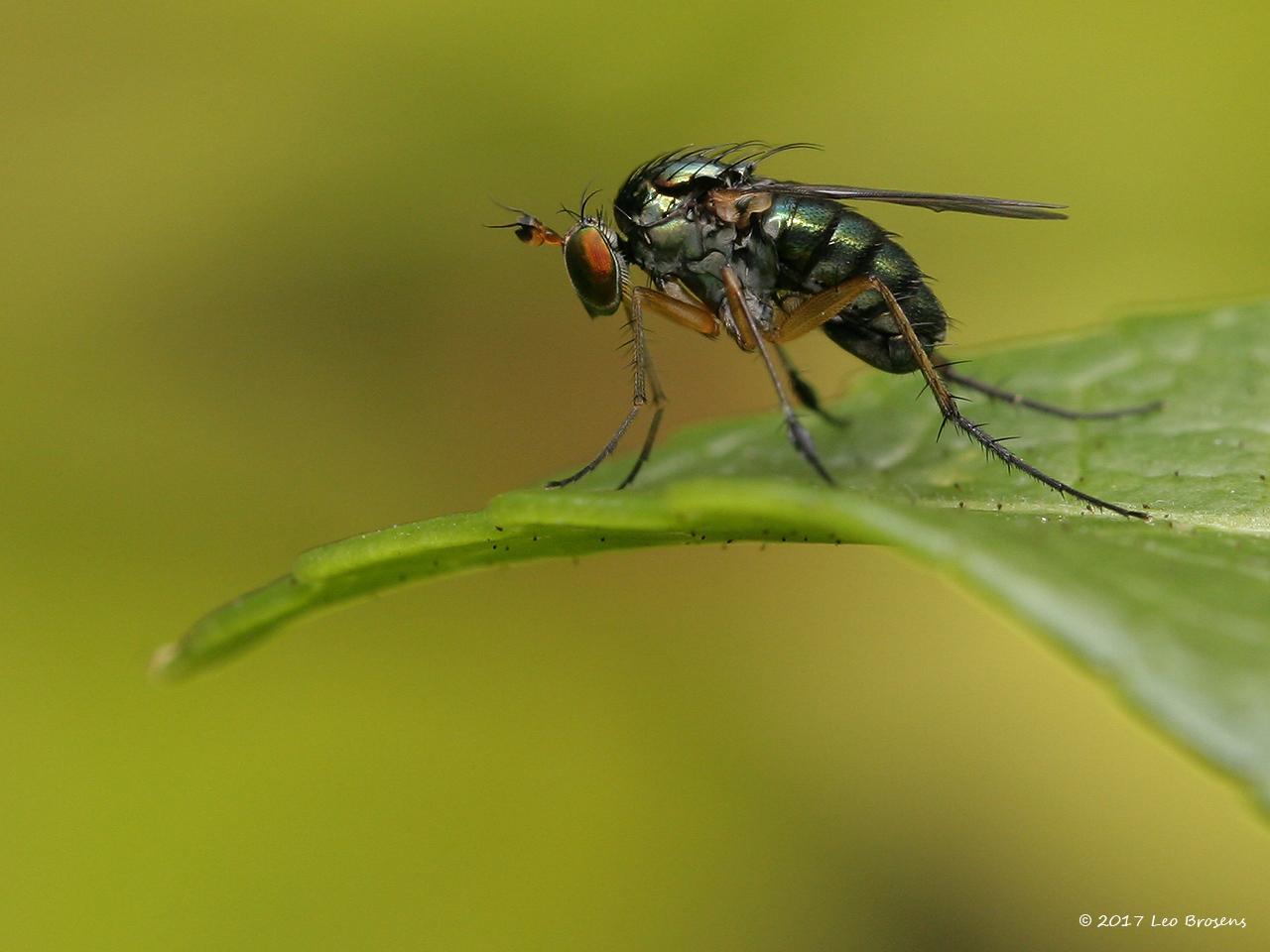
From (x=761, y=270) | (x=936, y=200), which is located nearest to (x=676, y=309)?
(x=761, y=270)

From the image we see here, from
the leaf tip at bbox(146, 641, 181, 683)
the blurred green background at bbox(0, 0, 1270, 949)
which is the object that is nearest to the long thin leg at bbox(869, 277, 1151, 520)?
the blurred green background at bbox(0, 0, 1270, 949)

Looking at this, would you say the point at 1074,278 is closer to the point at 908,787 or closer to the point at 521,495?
the point at 908,787

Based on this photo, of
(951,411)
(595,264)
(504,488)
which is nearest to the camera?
(951,411)

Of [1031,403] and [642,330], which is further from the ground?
[642,330]

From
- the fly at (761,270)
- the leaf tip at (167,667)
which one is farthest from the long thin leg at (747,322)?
the leaf tip at (167,667)

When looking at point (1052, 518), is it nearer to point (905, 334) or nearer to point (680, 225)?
point (905, 334)

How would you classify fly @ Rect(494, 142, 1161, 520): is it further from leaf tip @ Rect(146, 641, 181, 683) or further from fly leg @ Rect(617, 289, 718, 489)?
leaf tip @ Rect(146, 641, 181, 683)
